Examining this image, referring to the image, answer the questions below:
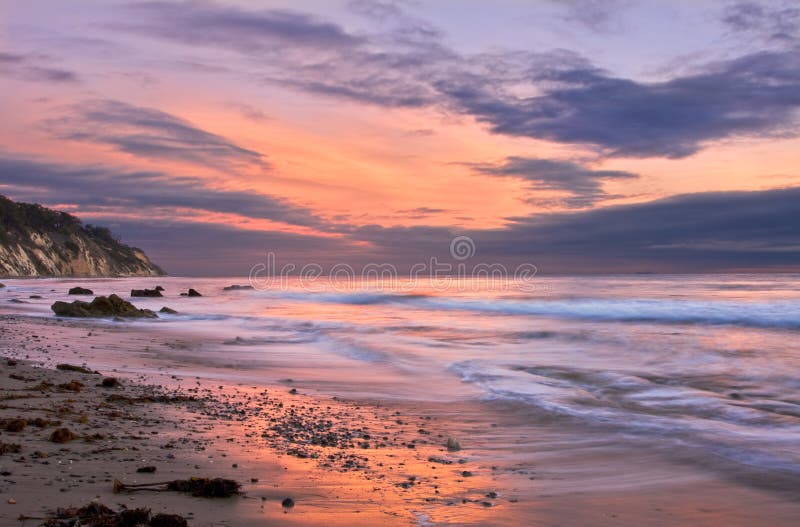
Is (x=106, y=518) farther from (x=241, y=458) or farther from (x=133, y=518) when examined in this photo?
(x=241, y=458)

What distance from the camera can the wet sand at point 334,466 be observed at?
367 cm

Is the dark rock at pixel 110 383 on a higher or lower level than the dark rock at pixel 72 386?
lower

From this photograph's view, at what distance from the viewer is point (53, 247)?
96.1 m

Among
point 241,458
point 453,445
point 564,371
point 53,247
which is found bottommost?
point 564,371

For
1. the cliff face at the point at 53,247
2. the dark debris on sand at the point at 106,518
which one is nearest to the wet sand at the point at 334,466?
the dark debris on sand at the point at 106,518

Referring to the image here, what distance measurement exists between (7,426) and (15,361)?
4.89 m

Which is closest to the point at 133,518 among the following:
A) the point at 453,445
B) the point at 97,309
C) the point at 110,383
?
the point at 453,445

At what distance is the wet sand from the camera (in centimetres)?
367

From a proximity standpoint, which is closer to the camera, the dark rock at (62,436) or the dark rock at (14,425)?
the dark rock at (62,436)

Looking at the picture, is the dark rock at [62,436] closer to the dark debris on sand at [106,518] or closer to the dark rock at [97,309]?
the dark debris on sand at [106,518]

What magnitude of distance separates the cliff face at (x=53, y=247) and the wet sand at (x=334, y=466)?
8593cm

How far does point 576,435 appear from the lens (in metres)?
6.43

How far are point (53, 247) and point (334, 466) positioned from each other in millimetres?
105480

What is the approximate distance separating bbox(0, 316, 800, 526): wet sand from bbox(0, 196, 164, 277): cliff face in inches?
3383
